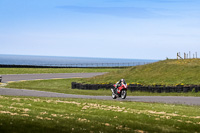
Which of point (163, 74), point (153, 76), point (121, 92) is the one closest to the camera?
point (121, 92)

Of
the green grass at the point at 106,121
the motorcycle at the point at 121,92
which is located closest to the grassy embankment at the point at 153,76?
the motorcycle at the point at 121,92

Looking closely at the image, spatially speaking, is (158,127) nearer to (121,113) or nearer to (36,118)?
(121,113)

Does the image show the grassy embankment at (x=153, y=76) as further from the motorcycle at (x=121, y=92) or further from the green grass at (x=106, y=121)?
the green grass at (x=106, y=121)

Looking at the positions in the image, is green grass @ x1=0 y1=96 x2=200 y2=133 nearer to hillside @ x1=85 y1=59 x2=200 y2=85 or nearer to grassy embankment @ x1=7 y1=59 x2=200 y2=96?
grassy embankment @ x1=7 y1=59 x2=200 y2=96

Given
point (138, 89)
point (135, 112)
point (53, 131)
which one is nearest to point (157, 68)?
point (138, 89)

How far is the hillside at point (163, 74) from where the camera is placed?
34.1 m

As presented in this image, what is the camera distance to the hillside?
34062 mm

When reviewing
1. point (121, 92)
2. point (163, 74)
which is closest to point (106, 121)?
point (121, 92)

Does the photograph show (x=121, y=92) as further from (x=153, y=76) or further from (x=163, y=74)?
(x=163, y=74)

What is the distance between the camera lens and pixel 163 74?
37.3m

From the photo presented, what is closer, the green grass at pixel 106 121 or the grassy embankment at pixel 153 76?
the green grass at pixel 106 121

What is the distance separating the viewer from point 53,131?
11.0m

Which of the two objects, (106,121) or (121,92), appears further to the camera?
(121,92)

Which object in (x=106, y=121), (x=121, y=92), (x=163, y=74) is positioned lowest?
(x=106, y=121)
